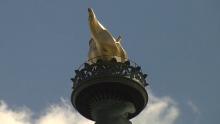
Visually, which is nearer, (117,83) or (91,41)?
(117,83)

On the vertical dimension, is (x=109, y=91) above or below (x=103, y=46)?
below

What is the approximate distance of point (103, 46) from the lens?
149 feet

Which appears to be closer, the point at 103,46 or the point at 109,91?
the point at 109,91

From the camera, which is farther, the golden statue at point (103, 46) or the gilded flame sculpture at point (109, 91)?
the golden statue at point (103, 46)

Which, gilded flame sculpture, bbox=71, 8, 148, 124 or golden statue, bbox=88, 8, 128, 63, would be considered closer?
gilded flame sculpture, bbox=71, 8, 148, 124

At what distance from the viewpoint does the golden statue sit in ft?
148

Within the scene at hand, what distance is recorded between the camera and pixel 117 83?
139 feet

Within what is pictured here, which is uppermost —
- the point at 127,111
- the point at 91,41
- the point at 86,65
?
the point at 91,41

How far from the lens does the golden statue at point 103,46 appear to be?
45.0 m

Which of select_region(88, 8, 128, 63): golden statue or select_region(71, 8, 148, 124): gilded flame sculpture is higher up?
select_region(88, 8, 128, 63): golden statue

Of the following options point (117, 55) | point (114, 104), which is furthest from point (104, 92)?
point (117, 55)

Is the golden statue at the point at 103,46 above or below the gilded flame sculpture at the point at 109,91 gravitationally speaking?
above

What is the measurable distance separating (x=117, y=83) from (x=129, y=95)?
1.24m

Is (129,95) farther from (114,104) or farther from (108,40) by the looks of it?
(108,40)
